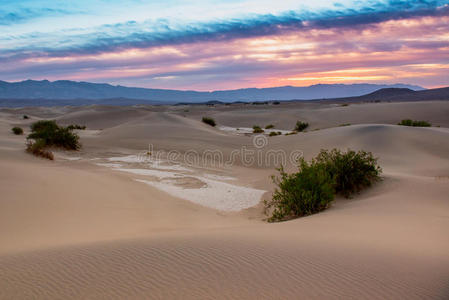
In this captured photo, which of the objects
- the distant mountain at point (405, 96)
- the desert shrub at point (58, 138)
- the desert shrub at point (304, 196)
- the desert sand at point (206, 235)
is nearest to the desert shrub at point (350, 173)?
the desert sand at point (206, 235)

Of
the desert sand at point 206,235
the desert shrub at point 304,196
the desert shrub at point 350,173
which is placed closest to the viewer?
the desert sand at point 206,235

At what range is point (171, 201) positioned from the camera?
968 centimetres

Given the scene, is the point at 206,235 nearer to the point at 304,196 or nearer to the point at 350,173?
the point at 304,196

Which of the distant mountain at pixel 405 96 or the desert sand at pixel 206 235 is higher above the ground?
the distant mountain at pixel 405 96

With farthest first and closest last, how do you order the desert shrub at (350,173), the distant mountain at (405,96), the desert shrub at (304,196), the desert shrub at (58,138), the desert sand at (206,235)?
the distant mountain at (405,96), the desert shrub at (58,138), the desert shrub at (350,173), the desert shrub at (304,196), the desert sand at (206,235)

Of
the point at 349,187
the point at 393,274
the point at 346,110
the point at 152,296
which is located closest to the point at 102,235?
the point at 152,296

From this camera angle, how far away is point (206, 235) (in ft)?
17.5

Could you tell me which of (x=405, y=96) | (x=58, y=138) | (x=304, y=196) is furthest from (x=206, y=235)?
(x=405, y=96)

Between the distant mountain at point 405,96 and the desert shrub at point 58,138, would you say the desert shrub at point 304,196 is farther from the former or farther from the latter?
the distant mountain at point 405,96

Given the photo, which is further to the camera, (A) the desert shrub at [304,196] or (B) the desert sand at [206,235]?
(A) the desert shrub at [304,196]

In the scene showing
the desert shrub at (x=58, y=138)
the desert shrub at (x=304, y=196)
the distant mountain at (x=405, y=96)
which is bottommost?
the desert shrub at (x=304, y=196)

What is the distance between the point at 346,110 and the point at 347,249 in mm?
44193

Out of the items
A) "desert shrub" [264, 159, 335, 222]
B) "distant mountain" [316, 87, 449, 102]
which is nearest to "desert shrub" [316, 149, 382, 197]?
"desert shrub" [264, 159, 335, 222]

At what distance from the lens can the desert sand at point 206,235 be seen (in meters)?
3.39
